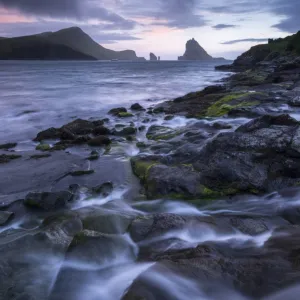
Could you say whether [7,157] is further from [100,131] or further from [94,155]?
[100,131]

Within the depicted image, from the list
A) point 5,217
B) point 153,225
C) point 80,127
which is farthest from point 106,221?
point 80,127

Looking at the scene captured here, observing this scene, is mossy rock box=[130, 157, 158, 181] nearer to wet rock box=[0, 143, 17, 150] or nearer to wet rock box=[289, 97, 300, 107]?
wet rock box=[0, 143, 17, 150]

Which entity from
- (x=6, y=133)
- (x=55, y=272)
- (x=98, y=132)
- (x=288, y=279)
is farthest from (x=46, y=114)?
(x=288, y=279)

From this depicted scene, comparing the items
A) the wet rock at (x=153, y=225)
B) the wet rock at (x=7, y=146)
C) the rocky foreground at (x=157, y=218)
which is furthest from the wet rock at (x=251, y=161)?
the wet rock at (x=7, y=146)

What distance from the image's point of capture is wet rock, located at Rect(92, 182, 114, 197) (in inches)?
247

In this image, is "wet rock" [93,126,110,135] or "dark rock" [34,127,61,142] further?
"wet rock" [93,126,110,135]

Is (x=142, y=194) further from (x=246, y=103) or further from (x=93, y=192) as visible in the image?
(x=246, y=103)

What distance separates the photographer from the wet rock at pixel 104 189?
6268 millimetres

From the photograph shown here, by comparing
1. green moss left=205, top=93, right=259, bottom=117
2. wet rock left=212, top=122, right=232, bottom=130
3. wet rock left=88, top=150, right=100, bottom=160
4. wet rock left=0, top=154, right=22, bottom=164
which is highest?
green moss left=205, top=93, right=259, bottom=117

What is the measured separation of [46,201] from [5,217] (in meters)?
0.76

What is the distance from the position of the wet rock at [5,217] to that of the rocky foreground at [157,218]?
0.02m

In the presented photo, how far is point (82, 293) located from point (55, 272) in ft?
1.86

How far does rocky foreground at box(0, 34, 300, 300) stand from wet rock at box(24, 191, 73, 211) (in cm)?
2

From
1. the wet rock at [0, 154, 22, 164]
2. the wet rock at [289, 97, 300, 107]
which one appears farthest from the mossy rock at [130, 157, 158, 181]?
the wet rock at [289, 97, 300, 107]
